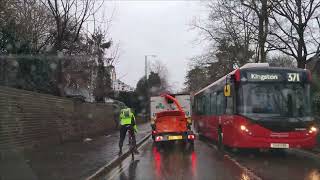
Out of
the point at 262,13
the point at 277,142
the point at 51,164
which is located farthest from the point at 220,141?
the point at 262,13

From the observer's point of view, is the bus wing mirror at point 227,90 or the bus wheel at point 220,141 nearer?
→ the bus wing mirror at point 227,90

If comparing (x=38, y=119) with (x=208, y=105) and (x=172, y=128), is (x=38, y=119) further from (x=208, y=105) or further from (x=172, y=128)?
(x=208, y=105)

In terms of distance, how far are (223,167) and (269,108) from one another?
3547mm

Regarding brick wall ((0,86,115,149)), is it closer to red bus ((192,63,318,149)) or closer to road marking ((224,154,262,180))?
road marking ((224,154,262,180))

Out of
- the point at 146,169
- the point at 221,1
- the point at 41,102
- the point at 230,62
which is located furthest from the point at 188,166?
the point at 230,62

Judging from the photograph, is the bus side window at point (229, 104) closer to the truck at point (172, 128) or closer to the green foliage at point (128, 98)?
the truck at point (172, 128)

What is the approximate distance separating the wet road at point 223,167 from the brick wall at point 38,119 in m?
3.76

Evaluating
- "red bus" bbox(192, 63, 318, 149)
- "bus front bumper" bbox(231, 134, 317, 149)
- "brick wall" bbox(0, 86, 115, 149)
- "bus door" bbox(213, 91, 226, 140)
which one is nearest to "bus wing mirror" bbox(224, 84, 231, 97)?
"red bus" bbox(192, 63, 318, 149)

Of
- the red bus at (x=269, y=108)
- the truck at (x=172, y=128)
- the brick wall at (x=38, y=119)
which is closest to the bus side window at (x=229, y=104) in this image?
the red bus at (x=269, y=108)

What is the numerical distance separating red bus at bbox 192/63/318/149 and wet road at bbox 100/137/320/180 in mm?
691

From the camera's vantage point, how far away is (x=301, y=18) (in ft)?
80.7

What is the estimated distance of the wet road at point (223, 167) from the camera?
12461 millimetres

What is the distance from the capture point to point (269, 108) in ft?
55.4

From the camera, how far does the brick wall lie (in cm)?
1610
